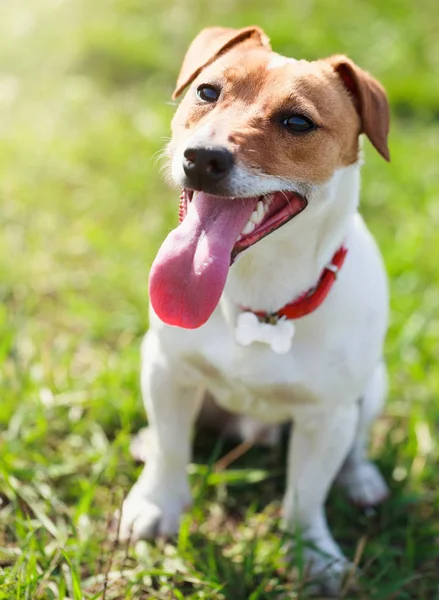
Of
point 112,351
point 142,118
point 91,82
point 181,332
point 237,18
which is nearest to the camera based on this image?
point 181,332

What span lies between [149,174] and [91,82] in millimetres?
1510

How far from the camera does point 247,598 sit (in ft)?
9.34

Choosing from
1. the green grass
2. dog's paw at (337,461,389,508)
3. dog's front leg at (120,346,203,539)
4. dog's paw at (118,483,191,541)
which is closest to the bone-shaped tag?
dog's front leg at (120,346,203,539)

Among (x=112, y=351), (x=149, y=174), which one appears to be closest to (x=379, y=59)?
(x=149, y=174)

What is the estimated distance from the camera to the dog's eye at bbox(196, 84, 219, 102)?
2467 mm

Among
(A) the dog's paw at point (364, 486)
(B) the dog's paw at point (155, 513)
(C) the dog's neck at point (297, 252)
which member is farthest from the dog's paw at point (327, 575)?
(C) the dog's neck at point (297, 252)

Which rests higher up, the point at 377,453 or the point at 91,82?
the point at 91,82

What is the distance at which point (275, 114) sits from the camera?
237 cm

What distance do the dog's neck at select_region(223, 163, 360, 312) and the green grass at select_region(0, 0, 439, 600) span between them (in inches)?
35.9

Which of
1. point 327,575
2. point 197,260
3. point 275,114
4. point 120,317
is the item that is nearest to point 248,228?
point 197,260

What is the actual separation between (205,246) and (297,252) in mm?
375

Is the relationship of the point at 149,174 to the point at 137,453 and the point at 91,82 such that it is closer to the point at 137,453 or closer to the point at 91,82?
the point at 91,82

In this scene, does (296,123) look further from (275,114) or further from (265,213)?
(265,213)

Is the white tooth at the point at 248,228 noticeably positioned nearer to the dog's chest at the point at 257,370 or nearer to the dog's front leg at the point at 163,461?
the dog's chest at the point at 257,370
